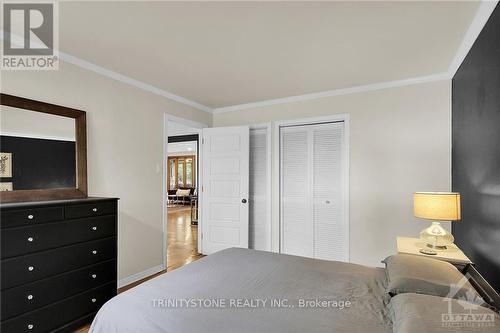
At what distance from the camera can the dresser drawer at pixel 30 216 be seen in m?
1.86

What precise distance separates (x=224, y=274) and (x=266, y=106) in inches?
121

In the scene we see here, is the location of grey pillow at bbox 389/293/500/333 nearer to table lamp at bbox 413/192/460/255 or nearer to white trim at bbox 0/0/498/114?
table lamp at bbox 413/192/460/255

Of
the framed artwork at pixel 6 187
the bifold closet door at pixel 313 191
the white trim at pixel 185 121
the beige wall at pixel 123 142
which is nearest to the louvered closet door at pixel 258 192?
the bifold closet door at pixel 313 191

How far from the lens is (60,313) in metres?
2.13

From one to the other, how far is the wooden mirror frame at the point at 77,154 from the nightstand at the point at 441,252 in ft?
10.0

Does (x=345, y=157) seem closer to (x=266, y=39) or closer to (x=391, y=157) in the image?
(x=391, y=157)

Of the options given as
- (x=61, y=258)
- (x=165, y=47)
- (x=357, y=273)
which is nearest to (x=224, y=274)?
(x=357, y=273)

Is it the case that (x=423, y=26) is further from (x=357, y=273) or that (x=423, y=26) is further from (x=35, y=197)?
(x=35, y=197)

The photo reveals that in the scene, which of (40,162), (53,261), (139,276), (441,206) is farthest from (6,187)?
(441,206)

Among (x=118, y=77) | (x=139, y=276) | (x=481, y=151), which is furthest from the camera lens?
(x=139, y=276)

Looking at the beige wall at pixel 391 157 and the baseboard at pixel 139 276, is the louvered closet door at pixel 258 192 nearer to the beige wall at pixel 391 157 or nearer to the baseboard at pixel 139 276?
the beige wall at pixel 391 157

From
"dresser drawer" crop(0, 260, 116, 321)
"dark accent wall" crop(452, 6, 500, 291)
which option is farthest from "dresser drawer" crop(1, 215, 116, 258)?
"dark accent wall" crop(452, 6, 500, 291)

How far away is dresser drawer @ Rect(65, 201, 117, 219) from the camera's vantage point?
2.25 meters

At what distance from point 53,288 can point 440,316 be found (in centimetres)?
253
